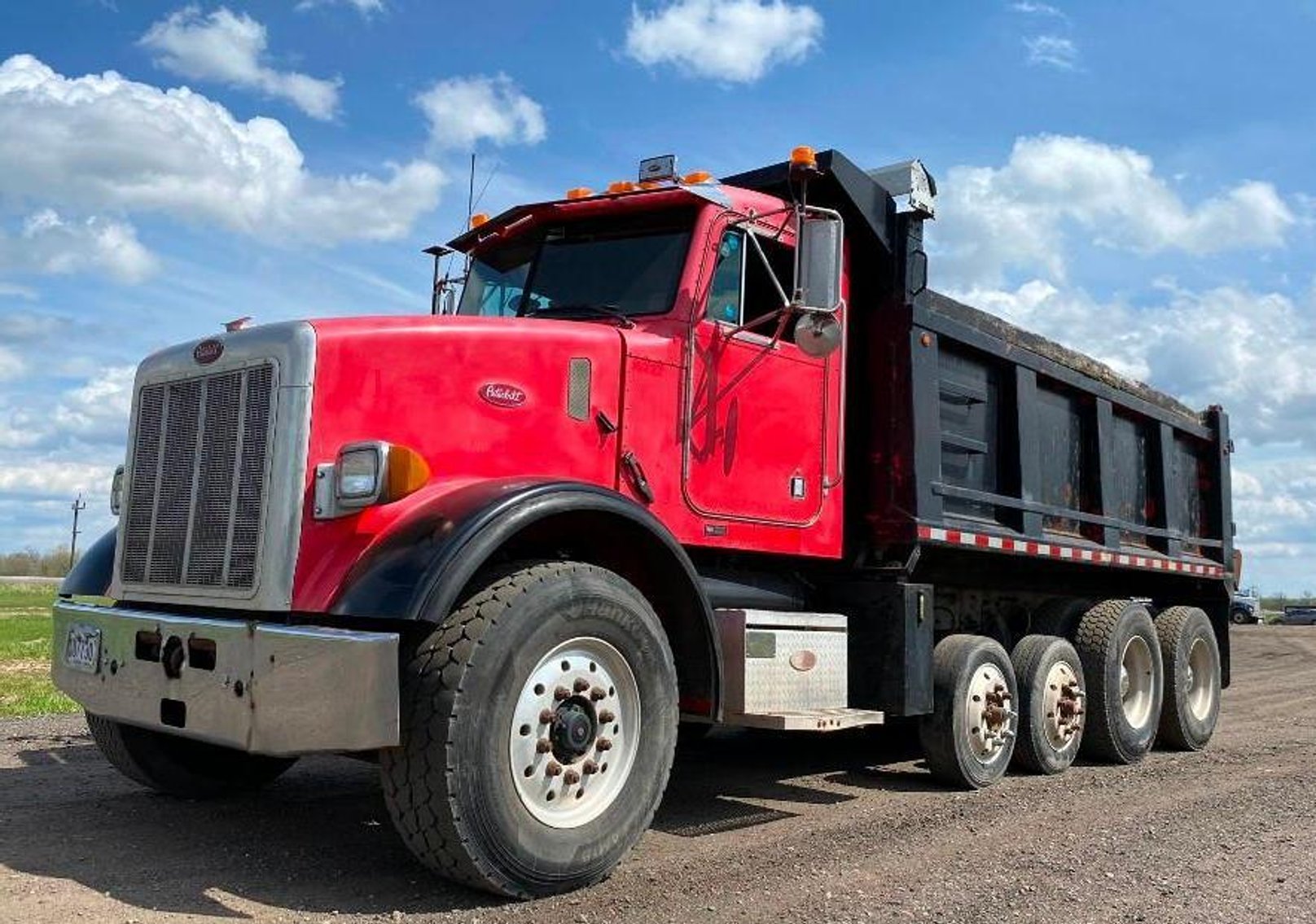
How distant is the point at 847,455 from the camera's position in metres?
7.09

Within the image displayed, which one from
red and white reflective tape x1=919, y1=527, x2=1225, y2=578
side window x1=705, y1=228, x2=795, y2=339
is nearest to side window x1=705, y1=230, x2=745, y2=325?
side window x1=705, y1=228, x2=795, y2=339

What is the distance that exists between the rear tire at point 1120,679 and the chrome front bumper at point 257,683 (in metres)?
5.98

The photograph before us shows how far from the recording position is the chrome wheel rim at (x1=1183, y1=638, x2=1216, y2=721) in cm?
1012

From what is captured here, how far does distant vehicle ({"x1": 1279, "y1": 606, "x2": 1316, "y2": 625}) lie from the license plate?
197 feet

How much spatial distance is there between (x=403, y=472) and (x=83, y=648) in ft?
5.35

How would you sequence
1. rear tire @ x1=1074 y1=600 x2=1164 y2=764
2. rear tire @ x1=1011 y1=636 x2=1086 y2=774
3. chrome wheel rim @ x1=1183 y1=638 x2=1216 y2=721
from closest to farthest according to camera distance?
rear tire @ x1=1011 y1=636 x2=1086 y2=774
rear tire @ x1=1074 y1=600 x2=1164 y2=764
chrome wheel rim @ x1=1183 y1=638 x2=1216 y2=721

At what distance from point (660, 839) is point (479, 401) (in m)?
2.16

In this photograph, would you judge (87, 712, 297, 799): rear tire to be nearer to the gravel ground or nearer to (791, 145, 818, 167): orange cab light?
the gravel ground

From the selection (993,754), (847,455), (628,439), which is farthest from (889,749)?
(628,439)

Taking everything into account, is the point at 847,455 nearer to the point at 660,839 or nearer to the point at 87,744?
the point at 660,839

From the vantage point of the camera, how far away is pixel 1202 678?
10.2m

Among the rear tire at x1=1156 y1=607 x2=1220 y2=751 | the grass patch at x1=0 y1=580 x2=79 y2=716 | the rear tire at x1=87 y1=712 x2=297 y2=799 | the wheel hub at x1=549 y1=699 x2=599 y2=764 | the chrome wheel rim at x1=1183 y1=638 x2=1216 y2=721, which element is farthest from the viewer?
the grass patch at x1=0 y1=580 x2=79 y2=716

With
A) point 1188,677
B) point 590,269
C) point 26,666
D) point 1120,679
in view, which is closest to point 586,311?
point 590,269

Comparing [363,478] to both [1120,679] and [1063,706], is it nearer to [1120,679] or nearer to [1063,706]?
[1063,706]
